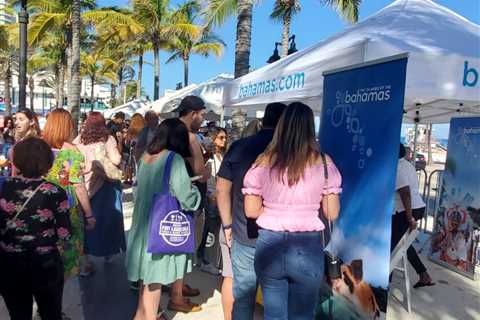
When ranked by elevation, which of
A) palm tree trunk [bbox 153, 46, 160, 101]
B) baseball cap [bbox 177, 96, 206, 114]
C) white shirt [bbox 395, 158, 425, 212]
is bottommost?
white shirt [bbox 395, 158, 425, 212]

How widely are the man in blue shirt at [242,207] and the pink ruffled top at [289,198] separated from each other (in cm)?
33

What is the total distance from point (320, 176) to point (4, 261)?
190 centimetres

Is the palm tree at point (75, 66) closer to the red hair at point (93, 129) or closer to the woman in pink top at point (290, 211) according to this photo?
the red hair at point (93, 129)

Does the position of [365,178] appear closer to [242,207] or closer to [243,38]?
[242,207]

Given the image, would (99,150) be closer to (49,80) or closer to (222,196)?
(222,196)

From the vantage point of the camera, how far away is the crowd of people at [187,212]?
243cm

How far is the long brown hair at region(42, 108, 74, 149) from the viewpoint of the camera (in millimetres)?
3736

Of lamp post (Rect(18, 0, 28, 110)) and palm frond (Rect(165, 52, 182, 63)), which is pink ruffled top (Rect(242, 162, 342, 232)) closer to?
lamp post (Rect(18, 0, 28, 110))

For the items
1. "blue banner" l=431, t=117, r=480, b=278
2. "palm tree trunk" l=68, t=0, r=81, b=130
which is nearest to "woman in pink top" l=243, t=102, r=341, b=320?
"blue banner" l=431, t=117, r=480, b=278

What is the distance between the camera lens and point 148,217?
3248 millimetres

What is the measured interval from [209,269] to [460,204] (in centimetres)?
344

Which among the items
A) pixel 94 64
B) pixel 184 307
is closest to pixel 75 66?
pixel 184 307

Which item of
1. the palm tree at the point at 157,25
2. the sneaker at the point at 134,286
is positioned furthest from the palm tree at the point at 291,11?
the sneaker at the point at 134,286

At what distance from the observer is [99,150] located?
4496 mm
